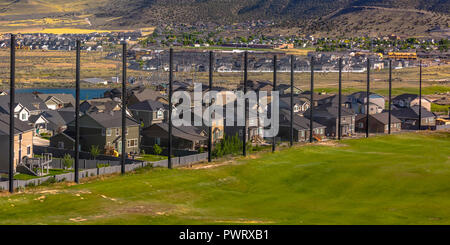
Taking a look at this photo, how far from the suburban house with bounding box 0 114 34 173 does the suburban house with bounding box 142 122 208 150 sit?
14.2 m

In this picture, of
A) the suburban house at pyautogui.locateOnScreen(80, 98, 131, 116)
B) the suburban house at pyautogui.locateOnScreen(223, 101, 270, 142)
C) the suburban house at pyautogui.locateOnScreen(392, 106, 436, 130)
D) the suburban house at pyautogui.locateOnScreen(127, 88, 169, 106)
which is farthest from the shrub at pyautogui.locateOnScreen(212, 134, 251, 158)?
the suburban house at pyautogui.locateOnScreen(392, 106, 436, 130)

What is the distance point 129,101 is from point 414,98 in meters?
50.5

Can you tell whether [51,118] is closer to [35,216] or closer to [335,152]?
[335,152]

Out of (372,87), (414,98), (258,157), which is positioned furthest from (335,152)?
(372,87)

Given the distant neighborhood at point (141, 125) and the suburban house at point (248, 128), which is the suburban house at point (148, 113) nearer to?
the distant neighborhood at point (141, 125)

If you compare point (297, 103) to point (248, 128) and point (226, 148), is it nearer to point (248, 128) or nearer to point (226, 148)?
point (248, 128)

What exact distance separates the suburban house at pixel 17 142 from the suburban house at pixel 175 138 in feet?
46.5

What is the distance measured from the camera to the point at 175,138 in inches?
2537

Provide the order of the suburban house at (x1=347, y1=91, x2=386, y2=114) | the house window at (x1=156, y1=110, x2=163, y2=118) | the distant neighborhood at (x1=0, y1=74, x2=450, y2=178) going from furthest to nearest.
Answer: the suburban house at (x1=347, y1=91, x2=386, y2=114) < the house window at (x1=156, y1=110, x2=163, y2=118) < the distant neighborhood at (x1=0, y1=74, x2=450, y2=178)

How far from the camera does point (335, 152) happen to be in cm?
5631

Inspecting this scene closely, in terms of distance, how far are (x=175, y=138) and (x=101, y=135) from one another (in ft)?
25.1

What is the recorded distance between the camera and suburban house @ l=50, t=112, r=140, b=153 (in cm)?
6038

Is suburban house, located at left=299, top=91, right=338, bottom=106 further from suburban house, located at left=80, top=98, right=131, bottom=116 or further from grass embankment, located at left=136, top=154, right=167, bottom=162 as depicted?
grass embankment, located at left=136, top=154, right=167, bottom=162

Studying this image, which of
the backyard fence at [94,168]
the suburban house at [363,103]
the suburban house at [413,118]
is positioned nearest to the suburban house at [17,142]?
the backyard fence at [94,168]
